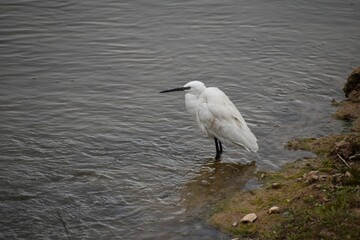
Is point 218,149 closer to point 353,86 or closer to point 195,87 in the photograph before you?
point 195,87

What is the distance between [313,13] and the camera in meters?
15.7

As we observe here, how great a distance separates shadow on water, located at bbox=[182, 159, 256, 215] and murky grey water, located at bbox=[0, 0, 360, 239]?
30 millimetres

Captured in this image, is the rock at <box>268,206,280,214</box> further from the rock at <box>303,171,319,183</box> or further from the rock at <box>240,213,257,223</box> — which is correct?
the rock at <box>303,171,319,183</box>

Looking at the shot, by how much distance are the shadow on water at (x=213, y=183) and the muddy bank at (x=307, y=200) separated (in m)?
0.21

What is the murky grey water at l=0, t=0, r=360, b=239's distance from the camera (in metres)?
7.31

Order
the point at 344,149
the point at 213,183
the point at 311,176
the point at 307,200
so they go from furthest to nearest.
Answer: the point at 213,183 → the point at 344,149 → the point at 311,176 → the point at 307,200

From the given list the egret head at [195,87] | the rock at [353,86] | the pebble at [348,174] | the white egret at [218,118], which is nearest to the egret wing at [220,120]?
the white egret at [218,118]

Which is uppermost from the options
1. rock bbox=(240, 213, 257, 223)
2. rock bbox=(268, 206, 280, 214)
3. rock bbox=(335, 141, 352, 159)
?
rock bbox=(335, 141, 352, 159)

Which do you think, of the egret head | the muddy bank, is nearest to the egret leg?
the egret head

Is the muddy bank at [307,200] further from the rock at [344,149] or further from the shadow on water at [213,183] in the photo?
the shadow on water at [213,183]

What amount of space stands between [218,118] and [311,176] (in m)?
2.20

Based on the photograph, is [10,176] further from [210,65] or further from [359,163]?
[210,65]

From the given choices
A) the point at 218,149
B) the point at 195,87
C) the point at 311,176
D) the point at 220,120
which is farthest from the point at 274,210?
the point at 195,87

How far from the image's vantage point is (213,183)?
316 inches
